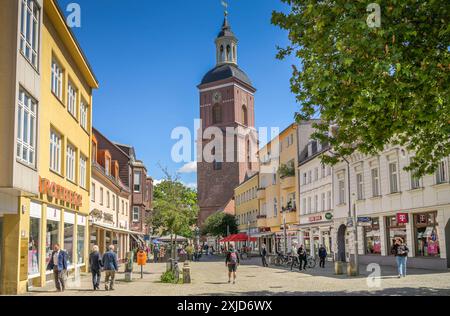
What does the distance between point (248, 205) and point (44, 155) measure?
60171 millimetres

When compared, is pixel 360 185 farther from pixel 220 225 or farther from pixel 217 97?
pixel 217 97

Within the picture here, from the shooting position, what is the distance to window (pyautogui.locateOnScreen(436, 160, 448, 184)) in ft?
87.1

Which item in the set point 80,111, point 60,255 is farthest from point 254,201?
point 60,255

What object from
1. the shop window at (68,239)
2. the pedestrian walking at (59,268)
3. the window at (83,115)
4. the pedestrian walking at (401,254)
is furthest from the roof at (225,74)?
the pedestrian walking at (59,268)

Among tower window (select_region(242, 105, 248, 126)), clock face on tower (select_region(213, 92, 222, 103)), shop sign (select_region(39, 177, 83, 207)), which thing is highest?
clock face on tower (select_region(213, 92, 222, 103))

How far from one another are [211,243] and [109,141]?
60.5m

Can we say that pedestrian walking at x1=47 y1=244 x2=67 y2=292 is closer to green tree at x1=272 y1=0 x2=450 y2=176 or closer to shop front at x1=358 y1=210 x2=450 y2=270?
green tree at x1=272 y1=0 x2=450 y2=176

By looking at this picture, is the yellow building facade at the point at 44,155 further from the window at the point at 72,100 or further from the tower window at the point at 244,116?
the tower window at the point at 244,116

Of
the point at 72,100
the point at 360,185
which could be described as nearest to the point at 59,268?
the point at 72,100

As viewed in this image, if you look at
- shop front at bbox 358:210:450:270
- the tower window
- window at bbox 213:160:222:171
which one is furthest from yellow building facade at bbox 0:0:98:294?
the tower window

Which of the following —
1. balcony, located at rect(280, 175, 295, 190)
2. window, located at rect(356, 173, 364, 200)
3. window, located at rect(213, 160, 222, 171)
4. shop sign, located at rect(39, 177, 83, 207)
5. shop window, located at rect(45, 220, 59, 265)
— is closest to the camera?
shop sign, located at rect(39, 177, 83, 207)

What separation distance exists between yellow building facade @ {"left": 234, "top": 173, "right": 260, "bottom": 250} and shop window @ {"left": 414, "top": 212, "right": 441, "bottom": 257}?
41.4 m

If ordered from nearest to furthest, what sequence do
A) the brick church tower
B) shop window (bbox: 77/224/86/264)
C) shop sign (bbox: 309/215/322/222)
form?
shop window (bbox: 77/224/86/264)
shop sign (bbox: 309/215/322/222)
the brick church tower

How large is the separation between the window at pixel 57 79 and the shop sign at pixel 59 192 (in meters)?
4.00
